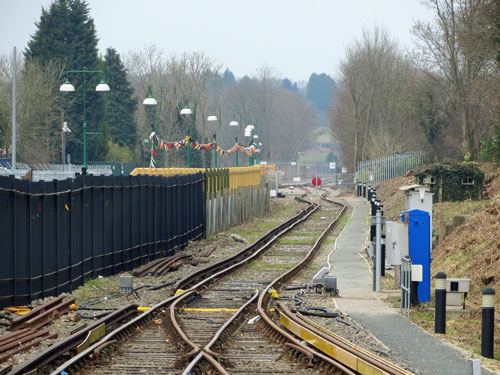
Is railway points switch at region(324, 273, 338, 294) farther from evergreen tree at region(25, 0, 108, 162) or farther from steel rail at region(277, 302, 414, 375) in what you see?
evergreen tree at region(25, 0, 108, 162)

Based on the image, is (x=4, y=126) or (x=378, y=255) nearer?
(x=378, y=255)

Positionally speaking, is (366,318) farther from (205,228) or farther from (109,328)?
(205,228)

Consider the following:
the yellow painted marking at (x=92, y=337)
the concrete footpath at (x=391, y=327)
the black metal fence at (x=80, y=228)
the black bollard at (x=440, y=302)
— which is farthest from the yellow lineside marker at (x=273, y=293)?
the yellow painted marking at (x=92, y=337)

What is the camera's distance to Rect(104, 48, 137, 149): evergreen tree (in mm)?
94688

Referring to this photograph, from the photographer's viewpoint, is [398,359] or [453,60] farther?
[453,60]

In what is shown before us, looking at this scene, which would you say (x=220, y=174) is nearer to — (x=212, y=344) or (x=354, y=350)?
(x=212, y=344)

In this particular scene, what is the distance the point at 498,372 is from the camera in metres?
10.4

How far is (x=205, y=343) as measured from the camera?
12.1 metres

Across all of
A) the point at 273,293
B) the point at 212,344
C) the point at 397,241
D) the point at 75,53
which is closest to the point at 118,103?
the point at 75,53

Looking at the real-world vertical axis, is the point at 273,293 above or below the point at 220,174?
below

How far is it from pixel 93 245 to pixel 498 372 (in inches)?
464

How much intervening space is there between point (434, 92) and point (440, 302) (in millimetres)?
50860

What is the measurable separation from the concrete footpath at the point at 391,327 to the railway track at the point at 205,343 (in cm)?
113

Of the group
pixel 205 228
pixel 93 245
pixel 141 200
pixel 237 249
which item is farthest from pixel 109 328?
pixel 205 228
